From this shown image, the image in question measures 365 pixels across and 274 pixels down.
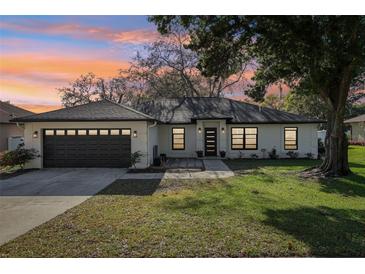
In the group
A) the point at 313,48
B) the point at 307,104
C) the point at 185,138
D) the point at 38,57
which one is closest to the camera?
the point at 313,48

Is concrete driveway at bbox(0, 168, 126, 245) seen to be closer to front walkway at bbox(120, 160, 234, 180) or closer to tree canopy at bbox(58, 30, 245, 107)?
front walkway at bbox(120, 160, 234, 180)

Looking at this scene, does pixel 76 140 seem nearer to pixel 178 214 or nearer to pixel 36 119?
pixel 36 119

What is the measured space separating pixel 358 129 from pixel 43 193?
3312 cm

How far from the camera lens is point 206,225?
607cm

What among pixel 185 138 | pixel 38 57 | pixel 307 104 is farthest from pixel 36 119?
pixel 307 104

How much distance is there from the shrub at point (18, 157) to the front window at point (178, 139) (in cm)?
854

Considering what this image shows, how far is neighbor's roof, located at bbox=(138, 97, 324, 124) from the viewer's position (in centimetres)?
2017

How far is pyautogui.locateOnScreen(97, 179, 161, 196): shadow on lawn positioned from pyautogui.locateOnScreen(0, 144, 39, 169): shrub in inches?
240

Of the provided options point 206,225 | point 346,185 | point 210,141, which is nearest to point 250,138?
point 210,141

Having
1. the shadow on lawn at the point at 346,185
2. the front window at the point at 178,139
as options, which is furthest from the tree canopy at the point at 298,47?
the front window at the point at 178,139

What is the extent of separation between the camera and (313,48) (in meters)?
9.73

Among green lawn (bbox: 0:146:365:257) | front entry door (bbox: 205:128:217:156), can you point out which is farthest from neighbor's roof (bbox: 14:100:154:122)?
front entry door (bbox: 205:128:217:156)

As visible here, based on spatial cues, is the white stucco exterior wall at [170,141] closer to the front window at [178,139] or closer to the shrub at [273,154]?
the front window at [178,139]

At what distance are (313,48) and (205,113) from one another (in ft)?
38.3
